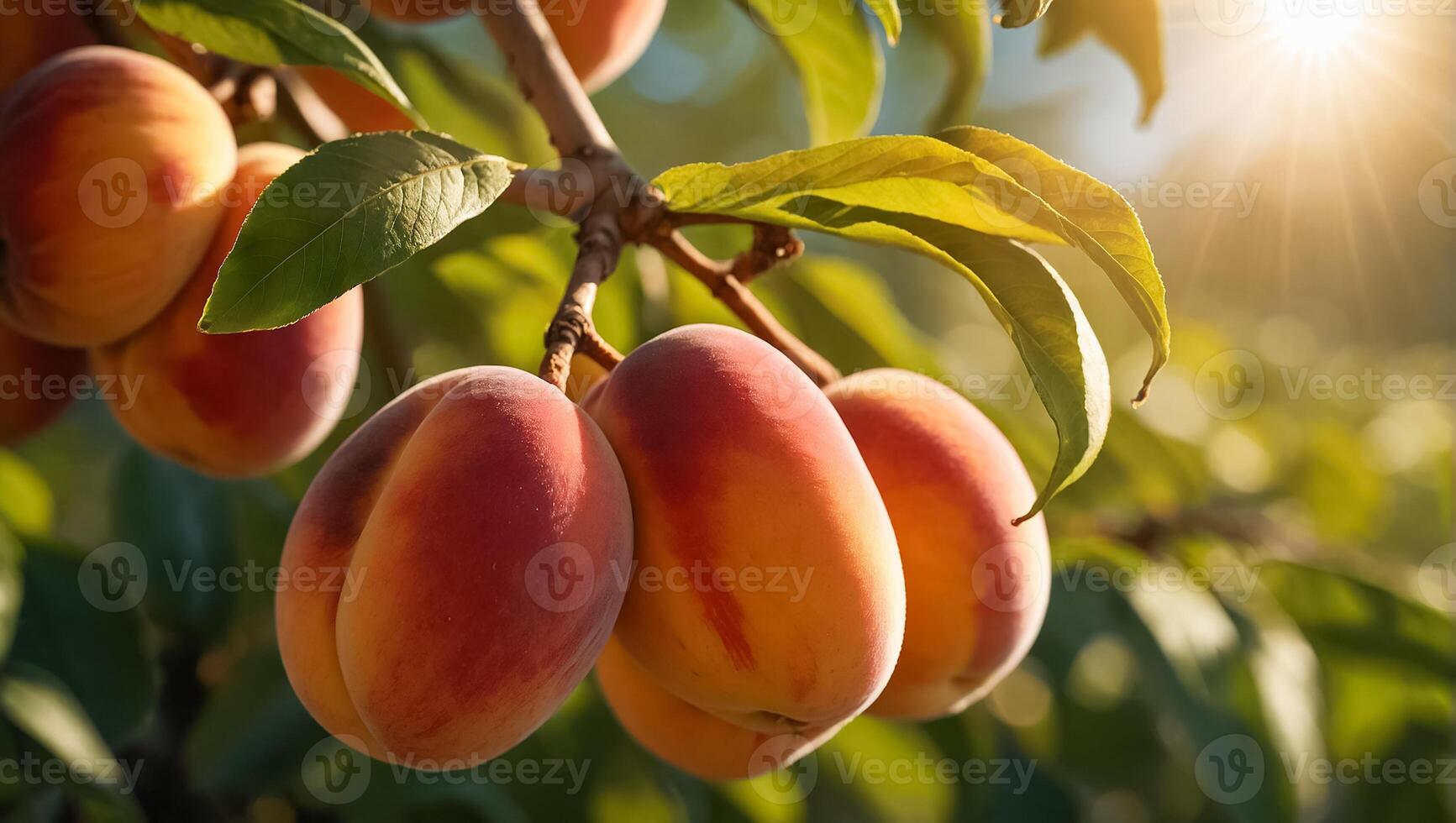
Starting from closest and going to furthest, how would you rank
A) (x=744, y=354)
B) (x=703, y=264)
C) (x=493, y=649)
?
(x=493, y=649) → (x=744, y=354) → (x=703, y=264)

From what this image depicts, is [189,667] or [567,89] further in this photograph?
[189,667]

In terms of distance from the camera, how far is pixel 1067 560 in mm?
1374

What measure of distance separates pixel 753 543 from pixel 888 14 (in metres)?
0.37

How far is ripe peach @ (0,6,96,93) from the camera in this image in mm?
969

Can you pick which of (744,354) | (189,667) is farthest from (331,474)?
(189,667)

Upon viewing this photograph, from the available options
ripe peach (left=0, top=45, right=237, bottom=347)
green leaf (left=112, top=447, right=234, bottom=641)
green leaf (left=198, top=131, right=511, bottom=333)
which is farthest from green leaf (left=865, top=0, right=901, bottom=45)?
green leaf (left=112, top=447, right=234, bottom=641)

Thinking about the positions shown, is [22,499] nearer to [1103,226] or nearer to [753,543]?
[753,543]

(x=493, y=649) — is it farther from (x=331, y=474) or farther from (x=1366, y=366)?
(x=1366, y=366)

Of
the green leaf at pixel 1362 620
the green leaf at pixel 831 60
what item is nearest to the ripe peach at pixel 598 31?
the green leaf at pixel 831 60

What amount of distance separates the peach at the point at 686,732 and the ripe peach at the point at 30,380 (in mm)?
585

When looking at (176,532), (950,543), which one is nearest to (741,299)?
(950,543)

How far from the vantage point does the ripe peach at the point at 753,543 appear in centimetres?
62

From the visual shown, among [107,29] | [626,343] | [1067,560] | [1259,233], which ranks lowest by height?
[1259,233]

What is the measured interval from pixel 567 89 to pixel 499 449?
377 mm
